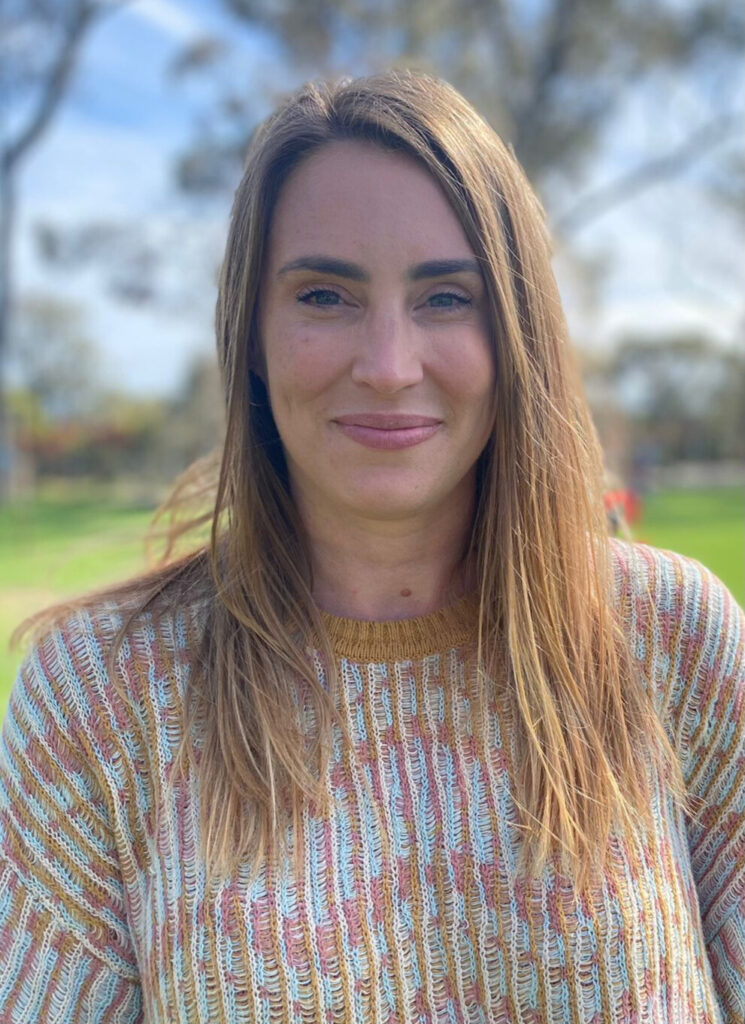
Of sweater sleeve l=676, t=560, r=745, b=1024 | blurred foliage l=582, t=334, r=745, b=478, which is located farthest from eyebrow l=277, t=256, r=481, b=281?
blurred foliage l=582, t=334, r=745, b=478

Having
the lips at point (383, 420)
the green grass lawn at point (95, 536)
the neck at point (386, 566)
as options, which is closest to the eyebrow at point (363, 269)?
the lips at point (383, 420)

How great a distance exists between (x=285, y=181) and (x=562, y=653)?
71 centimetres

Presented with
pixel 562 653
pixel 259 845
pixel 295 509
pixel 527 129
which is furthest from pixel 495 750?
pixel 527 129

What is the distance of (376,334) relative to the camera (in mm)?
1125

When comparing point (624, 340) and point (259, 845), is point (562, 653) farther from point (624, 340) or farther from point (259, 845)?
point (624, 340)

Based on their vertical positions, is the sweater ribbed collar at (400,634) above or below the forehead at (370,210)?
below

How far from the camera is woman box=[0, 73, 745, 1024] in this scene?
108 centimetres

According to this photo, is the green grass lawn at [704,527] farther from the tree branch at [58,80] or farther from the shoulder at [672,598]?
the tree branch at [58,80]

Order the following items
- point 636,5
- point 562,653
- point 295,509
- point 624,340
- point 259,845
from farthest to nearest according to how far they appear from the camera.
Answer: point 624,340
point 636,5
point 295,509
point 562,653
point 259,845

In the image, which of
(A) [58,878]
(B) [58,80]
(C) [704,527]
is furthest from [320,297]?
(B) [58,80]

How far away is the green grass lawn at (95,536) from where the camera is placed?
25.2 ft

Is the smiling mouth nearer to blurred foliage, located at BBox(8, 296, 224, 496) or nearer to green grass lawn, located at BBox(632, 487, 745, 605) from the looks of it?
green grass lawn, located at BBox(632, 487, 745, 605)

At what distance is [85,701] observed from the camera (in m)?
1.14

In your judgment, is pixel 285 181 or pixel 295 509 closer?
pixel 285 181
